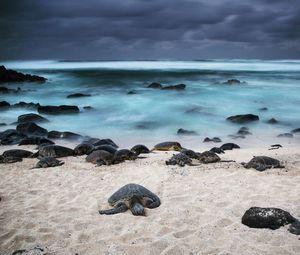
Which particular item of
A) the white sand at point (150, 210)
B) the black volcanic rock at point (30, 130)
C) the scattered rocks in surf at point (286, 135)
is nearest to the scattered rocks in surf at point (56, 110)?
the black volcanic rock at point (30, 130)

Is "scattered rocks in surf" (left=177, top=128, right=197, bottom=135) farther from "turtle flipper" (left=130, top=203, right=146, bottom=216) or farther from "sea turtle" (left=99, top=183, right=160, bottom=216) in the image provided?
"turtle flipper" (left=130, top=203, right=146, bottom=216)

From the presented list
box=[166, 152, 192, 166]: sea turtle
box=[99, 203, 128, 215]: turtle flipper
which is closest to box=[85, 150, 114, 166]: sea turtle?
box=[166, 152, 192, 166]: sea turtle

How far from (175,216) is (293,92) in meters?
27.4

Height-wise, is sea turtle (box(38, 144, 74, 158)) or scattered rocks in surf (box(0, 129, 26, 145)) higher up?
sea turtle (box(38, 144, 74, 158))

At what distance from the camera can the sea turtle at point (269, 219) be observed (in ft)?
16.2

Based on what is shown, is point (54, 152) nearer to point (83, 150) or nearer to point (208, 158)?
point (83, 150)

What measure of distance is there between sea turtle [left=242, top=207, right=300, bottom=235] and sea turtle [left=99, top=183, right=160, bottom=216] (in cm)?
159

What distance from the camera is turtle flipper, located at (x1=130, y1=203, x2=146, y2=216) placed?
18.2 ft

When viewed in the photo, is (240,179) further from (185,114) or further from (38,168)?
(185,114)

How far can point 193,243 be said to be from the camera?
4656mm

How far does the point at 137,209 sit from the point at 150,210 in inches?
11.4

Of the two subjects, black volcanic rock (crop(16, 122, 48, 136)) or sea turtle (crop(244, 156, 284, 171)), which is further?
black volcanic rock (crop(16, 122, 48, 136))

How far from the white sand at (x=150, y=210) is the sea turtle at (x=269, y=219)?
0.09 m

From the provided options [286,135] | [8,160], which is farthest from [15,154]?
[286,135]
